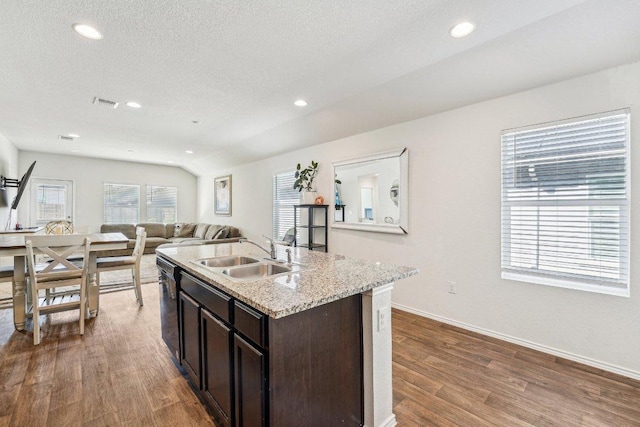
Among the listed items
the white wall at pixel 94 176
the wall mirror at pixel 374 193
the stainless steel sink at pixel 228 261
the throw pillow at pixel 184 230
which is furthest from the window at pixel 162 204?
the stainless steel sink at pixel 228 261

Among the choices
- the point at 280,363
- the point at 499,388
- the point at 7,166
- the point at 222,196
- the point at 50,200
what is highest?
the point at 7,166

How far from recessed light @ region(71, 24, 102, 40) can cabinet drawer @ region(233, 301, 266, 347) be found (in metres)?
2.20

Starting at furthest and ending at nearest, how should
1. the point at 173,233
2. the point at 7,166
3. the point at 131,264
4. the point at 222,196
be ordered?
the point at 173,233 < the point at 222,196 < the point at 7,166 < the point at 131,264

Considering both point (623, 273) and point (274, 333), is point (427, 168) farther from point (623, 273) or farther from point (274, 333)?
point (274, 333)

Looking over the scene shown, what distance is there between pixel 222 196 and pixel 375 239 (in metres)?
5.04

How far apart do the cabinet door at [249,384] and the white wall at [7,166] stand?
6.11 m

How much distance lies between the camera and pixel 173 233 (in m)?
8.22

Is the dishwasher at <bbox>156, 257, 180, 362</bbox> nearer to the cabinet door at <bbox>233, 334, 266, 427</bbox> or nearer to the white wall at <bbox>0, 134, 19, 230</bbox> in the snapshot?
the cabinet door at <bbox>233, 334, 266, 427</bbox>

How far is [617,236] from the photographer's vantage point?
2227 millimetres

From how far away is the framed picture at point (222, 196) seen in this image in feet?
24.1

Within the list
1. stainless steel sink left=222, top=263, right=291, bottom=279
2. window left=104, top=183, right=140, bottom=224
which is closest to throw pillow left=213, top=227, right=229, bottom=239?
window left=104, top=183, right=140, bottom=224

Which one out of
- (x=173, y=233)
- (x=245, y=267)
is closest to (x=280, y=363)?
(x=245, y=267)

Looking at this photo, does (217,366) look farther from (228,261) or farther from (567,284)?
(567,284)

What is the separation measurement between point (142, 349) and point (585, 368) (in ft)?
12.0
